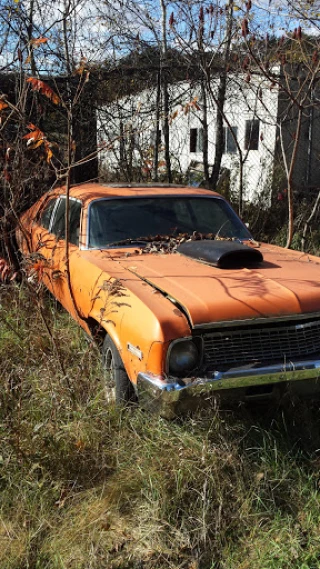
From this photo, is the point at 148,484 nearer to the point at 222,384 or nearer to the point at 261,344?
the point at 222,384

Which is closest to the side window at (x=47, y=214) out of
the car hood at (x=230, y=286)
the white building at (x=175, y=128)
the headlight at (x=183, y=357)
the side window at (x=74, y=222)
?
the side window at (x=74, y=222)

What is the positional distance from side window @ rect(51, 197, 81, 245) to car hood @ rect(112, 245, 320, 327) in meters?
0.71

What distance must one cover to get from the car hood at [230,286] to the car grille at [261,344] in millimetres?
106

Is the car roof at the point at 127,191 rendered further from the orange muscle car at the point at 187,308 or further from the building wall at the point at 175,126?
the building wall at the point at 175,126

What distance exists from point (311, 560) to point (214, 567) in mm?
436

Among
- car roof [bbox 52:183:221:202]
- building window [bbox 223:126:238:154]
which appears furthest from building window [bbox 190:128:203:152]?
car roof [bbox 52:183:221:202]

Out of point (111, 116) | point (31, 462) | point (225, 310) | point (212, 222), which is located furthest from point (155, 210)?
point (111, 116)

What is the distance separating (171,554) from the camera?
94.3 inches

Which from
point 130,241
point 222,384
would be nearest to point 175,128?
point 130,241

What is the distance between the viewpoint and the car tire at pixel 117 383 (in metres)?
3.31

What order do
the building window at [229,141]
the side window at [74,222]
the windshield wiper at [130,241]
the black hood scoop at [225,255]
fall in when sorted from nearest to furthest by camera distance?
1. the black hood scoop at [225,255]
2. the windshield wiper at [130,241]
3. the side window at [74,222]
4. the building window at [229,141]

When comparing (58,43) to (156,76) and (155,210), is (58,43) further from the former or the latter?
(155,210)

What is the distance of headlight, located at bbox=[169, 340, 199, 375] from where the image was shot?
9.59 ft

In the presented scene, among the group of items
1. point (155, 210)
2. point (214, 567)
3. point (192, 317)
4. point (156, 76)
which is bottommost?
point (214, 567)
